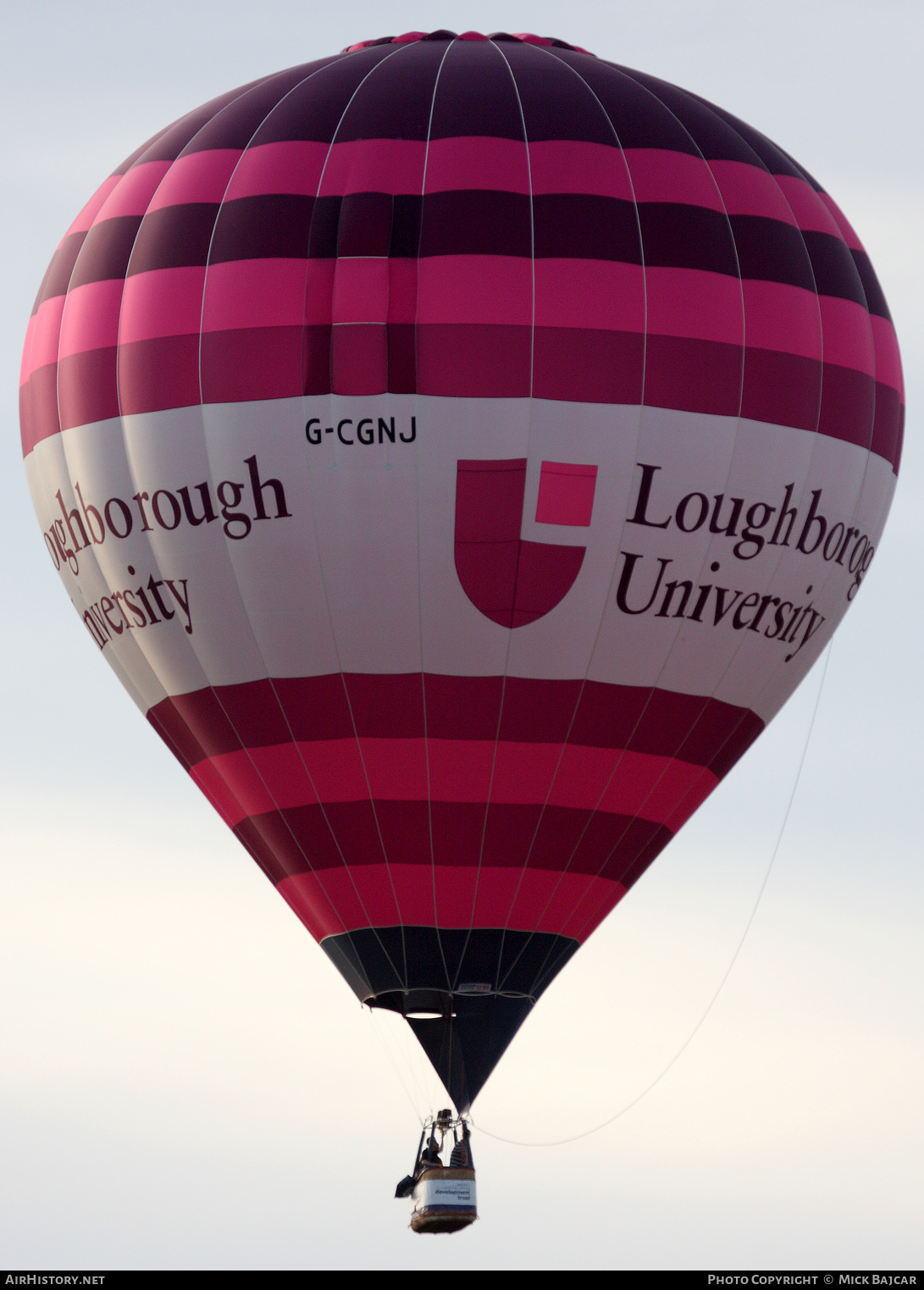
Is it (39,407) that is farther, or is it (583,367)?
(39,407)

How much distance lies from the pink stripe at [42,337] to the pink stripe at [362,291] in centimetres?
260

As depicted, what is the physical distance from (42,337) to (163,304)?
157 centimetres

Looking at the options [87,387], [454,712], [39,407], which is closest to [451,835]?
[454,712]

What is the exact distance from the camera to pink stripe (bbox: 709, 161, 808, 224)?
2062cm

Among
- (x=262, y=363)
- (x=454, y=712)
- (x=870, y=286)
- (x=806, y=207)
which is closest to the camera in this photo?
(x=262, y=363)

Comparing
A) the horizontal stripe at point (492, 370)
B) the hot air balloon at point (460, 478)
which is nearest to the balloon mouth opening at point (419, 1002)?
the hot air balloon at point (460, 478)

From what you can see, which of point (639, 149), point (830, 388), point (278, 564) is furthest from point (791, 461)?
point (278, 564)

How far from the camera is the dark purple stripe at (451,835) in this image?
794 inches

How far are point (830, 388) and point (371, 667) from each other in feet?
12.8

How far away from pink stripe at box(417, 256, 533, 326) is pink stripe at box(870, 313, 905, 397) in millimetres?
3118

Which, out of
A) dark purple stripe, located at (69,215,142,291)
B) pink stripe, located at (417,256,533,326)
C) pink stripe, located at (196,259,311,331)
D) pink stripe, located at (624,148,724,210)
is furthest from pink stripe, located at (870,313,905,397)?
dark purple stripe, located at (69,215,142,291)

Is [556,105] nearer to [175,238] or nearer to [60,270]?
[175,238]

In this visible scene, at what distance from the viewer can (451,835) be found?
2019 cm

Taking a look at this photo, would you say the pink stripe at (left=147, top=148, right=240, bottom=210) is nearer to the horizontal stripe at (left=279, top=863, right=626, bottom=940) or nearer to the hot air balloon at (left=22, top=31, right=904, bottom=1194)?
the hot air balloon at (left=22, top=31, right=904, bottom=1194)
